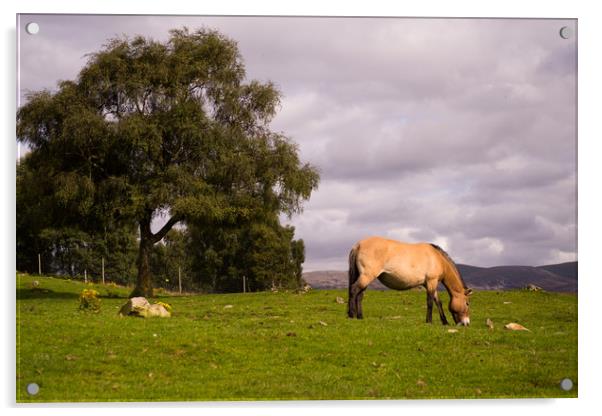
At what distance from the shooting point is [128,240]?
19.9 meters

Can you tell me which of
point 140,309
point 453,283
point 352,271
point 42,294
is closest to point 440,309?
point 453,283

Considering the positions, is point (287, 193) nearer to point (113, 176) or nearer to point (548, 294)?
point (113, 176)

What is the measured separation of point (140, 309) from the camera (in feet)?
59.4

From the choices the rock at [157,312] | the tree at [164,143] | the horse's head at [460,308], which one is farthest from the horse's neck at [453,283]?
the rock at [157,312]

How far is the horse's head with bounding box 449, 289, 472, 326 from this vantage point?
1864cm

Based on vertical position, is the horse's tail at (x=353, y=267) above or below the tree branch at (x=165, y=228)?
below

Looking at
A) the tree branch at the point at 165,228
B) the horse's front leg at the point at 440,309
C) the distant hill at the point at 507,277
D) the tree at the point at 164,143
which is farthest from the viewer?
the tree at the point at 164,143

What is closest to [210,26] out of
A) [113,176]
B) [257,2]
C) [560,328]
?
[257,2]

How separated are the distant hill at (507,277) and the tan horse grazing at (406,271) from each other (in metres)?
0.37

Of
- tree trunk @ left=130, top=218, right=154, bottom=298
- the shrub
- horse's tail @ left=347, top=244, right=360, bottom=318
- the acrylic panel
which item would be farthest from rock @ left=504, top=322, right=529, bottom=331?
the shrub

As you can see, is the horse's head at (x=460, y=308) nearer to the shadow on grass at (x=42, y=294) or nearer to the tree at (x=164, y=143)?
the tree at (x=164, y=143)

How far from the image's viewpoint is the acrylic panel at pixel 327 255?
1505 centimetres

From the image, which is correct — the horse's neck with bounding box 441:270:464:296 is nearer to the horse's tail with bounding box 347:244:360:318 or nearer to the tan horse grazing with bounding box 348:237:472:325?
the tan horse grazing with bounding box 348:237:472:325

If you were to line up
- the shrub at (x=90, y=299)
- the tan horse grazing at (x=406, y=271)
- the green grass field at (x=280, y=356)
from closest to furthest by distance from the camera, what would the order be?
the green grass field at (x=280, y=356) → the tan horse grazing at (x=406, y=271) → the shrub at (x=90, y=299)
